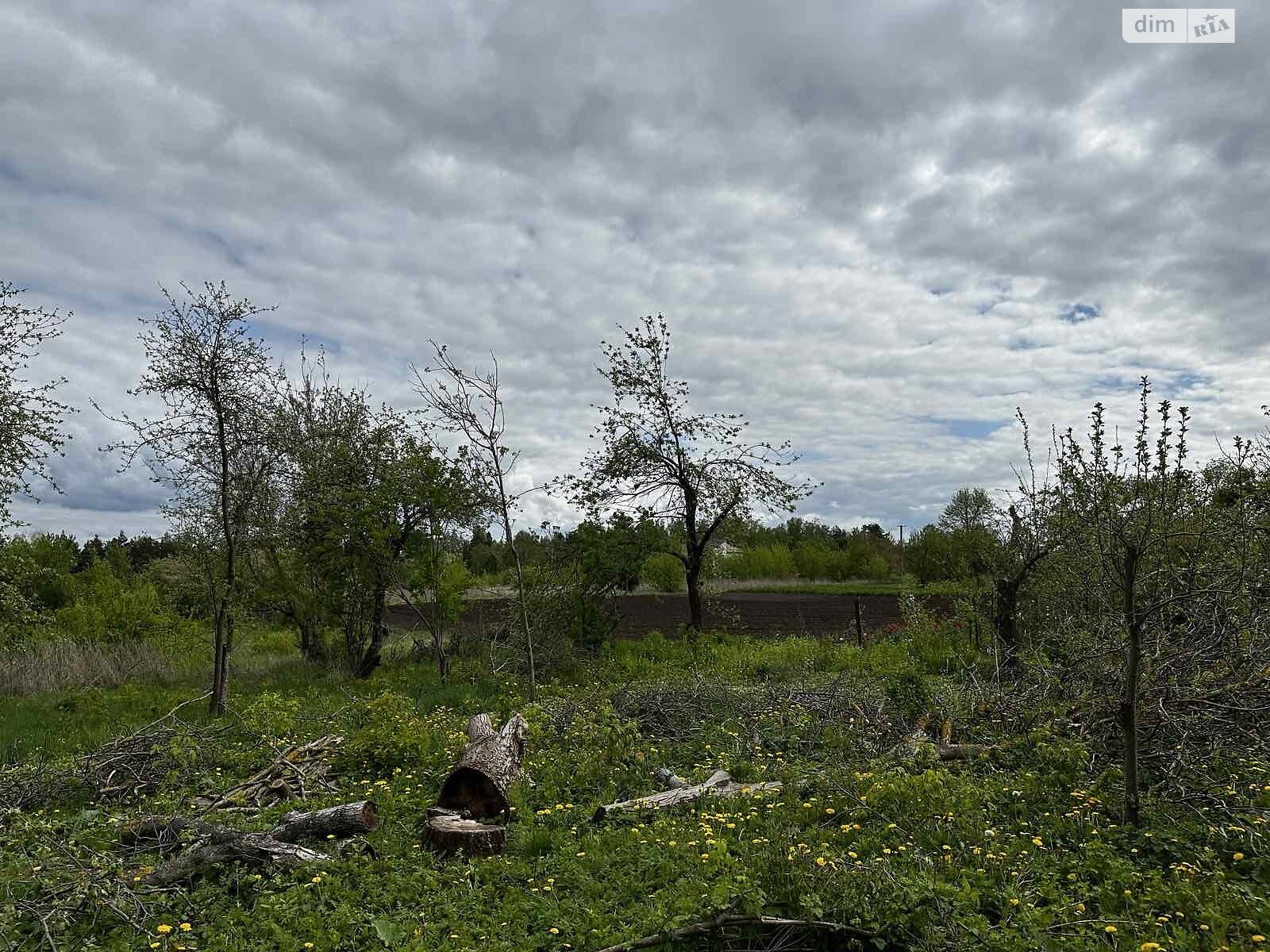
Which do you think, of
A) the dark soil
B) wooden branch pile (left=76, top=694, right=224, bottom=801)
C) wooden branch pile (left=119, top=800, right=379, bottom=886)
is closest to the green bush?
wooden branch pile (left=76, top=694, right=224, bottom=801)

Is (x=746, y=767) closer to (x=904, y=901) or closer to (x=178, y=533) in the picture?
(x=904, y=901)

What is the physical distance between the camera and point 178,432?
34.3 ft

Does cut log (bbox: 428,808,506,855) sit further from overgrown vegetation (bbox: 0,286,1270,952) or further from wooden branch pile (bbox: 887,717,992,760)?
wooden branch pile (bbox: 887,717,992,760)

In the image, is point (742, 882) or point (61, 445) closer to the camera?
point (742, 882)

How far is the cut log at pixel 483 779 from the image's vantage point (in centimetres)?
592

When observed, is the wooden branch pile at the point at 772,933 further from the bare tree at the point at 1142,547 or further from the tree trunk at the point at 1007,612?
the tree trunk at the point at 1007,612

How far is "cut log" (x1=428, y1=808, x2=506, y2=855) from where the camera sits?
205 inches

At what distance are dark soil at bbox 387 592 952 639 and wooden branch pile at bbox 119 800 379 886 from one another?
8487mm

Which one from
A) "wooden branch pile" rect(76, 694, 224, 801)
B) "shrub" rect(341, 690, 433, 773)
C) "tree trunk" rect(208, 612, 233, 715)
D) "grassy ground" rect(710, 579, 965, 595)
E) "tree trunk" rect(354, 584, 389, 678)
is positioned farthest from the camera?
"grassy ground" rect(710, 579, 965, 595)

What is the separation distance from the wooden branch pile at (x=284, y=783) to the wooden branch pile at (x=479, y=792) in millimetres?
1393

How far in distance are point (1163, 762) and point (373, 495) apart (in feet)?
37.3

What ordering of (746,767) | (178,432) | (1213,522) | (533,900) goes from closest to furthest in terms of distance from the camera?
(533,900), (1213,522), (746,767), (178,432)

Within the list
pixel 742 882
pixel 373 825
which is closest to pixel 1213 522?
pixel 742 882

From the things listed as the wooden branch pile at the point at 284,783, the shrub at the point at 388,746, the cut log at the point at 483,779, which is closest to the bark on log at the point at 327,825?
the cut log at the point at 483,779
